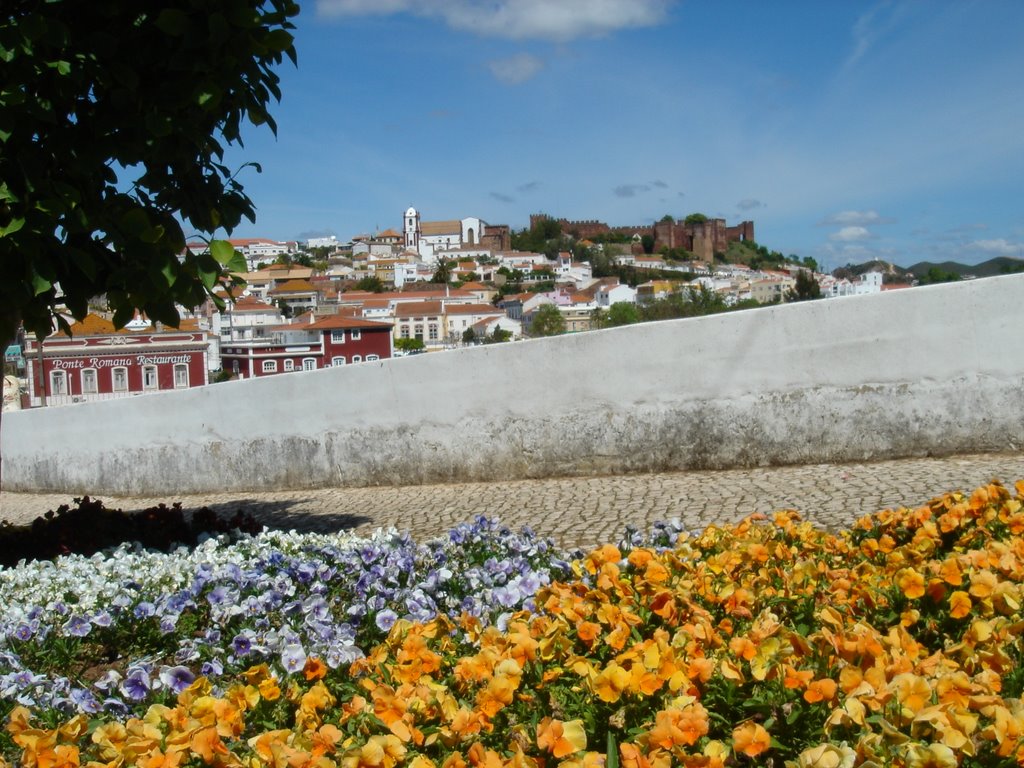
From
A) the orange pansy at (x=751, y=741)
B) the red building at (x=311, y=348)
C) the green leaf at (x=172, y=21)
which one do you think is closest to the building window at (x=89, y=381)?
the red building at (x=311, y=348)

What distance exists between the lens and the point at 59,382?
121 ft

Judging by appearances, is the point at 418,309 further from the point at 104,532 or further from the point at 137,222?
the point at 137,222

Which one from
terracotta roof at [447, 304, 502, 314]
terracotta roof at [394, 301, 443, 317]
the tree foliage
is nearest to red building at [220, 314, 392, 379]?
the tree foliage

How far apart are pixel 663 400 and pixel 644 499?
1.19 metres

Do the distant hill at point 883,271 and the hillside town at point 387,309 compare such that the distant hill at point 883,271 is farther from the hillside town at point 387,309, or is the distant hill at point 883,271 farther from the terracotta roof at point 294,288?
the terracotta roof at point 294,288

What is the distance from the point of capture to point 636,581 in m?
3.10

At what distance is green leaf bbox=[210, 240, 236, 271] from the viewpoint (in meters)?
4.53

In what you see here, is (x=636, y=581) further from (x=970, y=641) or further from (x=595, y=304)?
(x=595, y=304)

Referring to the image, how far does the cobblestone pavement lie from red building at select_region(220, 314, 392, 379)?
3087 cm

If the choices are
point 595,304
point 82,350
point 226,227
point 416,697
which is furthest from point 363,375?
point 595,304

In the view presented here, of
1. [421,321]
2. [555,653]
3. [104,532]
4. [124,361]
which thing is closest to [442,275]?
[421,321]

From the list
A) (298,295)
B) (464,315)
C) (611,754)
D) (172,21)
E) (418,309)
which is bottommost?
(611,754)

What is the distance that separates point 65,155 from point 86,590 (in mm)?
1953

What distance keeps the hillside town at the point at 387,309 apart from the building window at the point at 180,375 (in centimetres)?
7
